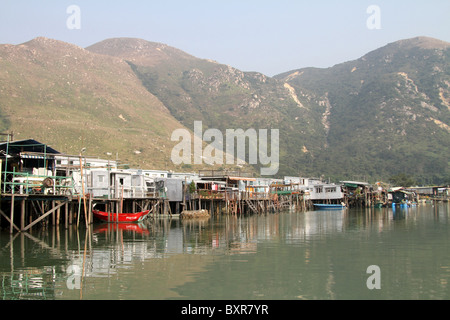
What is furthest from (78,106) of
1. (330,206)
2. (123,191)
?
(123,191)

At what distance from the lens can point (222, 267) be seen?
1995 cm

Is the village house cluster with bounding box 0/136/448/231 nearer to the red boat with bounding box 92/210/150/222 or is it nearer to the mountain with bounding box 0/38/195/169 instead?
the red boat with bounding box 92/210/150/222

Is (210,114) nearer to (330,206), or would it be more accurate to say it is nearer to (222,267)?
(330,206)

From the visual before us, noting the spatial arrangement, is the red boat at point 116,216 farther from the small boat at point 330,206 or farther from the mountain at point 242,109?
the mountain at point 242,109

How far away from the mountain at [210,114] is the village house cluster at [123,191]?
23.9 meters

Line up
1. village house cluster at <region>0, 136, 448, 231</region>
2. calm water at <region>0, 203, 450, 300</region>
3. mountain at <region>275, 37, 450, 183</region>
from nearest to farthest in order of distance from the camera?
calm water at <region>0, 203, 450, 300</region> < village house cluster at <region>0, 136, 448, 231</region> < mountain at <region>275, 37, 450, 183</region>

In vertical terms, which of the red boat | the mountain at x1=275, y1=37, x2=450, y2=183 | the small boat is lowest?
the small boat

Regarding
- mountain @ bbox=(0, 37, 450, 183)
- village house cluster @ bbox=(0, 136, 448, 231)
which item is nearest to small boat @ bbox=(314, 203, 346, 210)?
village house cluster @ bbox=(0, 136, 448, 231)

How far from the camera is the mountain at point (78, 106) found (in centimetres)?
9006

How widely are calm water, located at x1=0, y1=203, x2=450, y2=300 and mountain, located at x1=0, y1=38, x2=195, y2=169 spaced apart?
59690 mm

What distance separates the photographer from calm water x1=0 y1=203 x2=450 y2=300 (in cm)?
1573

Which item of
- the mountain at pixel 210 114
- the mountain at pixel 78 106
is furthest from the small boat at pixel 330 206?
the mountain at pixel 78 106

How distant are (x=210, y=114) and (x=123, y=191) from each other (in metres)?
123

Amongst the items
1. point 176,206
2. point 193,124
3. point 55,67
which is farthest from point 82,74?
point 176,206
